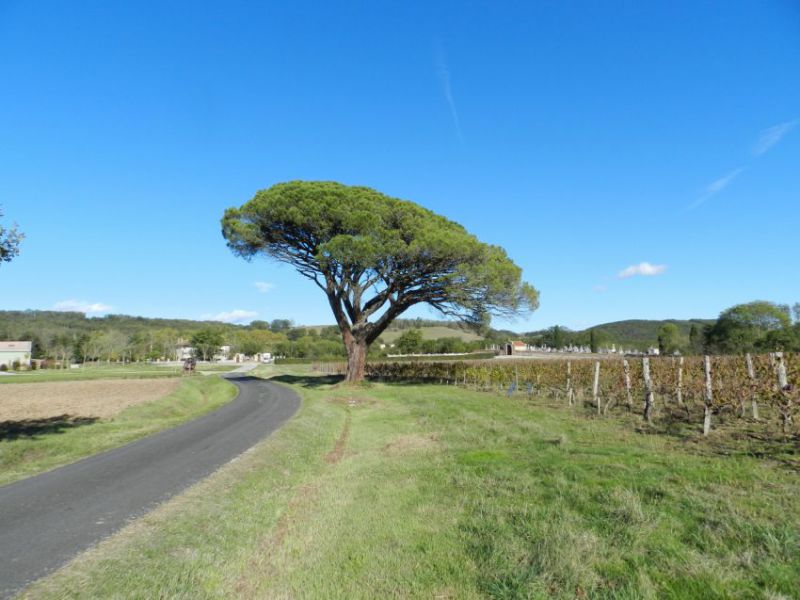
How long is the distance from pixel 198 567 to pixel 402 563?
2.24m

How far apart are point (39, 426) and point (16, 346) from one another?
350 feet

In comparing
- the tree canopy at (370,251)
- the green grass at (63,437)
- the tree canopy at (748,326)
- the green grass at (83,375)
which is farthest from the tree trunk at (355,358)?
the tree canopy at (748,326)

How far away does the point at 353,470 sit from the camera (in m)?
9.46

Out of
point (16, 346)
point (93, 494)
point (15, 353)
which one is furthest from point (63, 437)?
point (16, 346)

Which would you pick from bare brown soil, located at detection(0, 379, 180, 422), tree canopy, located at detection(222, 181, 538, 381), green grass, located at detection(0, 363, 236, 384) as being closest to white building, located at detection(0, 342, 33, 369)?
green grass, located at detection(0, 363, 236, 384)

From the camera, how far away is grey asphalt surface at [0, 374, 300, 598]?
207 inches

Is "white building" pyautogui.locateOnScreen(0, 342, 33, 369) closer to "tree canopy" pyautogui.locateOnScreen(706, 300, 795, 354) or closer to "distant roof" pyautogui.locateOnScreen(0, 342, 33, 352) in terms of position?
"distant roof" pyautogui.locateOnScreen(0, 342, 33, 352)

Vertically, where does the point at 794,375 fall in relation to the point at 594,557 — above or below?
above

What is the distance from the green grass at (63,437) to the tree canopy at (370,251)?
1275cm

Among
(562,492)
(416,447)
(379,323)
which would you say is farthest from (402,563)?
(379,323)

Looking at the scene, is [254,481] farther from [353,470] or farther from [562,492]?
[562,492]

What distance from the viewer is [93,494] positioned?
768 cm

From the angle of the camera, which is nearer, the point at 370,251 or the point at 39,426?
the point at 39,426

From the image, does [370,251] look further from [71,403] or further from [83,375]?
[83,375]
